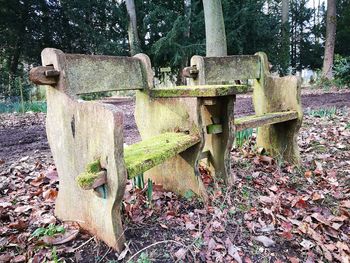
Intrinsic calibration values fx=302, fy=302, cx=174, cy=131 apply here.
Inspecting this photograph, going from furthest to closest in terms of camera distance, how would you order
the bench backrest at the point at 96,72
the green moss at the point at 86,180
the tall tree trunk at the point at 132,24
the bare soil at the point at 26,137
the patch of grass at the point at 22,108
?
the tall tree trunk at the point at 132,24, the patch of grass at the point at 22,108, the bare soil at the point at 26,137, the bench backrest at the point at 96,72, the green moss at the point at 86,180

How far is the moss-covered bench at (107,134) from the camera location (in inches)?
60.1

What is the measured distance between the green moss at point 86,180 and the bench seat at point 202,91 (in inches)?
37.5

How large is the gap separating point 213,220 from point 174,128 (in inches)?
31.1

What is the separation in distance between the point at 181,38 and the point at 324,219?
12243 millimetres

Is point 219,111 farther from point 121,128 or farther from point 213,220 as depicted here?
point 121,128

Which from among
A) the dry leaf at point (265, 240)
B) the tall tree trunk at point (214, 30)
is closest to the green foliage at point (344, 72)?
the tall tree trunk at point (214, 30)

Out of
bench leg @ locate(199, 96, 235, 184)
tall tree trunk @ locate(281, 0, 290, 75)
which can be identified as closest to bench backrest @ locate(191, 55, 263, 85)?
bench leg @ locate(199, 96, 235, 184)

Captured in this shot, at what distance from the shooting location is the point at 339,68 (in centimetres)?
1138

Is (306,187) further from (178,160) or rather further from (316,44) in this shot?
(316,44)

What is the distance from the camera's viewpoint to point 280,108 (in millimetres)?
3521

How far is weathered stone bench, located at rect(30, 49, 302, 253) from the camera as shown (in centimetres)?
155

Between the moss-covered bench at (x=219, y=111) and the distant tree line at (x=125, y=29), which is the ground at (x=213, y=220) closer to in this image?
the moss-covered bench at (x=219, y=111)

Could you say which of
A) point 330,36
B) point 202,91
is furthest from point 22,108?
point 330,36

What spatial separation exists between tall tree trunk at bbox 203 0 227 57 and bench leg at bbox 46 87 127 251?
5.45 meters
